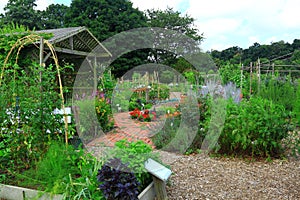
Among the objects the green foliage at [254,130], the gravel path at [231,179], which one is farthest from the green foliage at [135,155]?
the green foliage at [254,130]

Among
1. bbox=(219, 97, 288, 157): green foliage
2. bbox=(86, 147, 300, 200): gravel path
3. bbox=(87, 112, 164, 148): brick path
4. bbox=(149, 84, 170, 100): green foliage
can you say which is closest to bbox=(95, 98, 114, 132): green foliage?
bbox=(87, 112, 164, 148): brick path

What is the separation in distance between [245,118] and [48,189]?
265 centimetres

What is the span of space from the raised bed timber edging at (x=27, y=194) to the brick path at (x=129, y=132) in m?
1.96

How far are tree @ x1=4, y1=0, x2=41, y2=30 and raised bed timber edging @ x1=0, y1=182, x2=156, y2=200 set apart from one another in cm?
2281

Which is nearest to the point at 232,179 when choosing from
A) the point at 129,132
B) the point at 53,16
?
the point at 129,132

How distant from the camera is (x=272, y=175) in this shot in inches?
125

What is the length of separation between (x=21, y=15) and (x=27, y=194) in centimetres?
2440

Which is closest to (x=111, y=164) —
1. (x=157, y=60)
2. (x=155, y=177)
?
(x=155, y=177)

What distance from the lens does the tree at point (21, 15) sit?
74.6 feet

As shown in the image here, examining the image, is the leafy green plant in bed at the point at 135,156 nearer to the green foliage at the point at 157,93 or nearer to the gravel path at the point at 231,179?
the gravel path at the point at 231,179

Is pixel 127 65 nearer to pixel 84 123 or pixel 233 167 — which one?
pixel 84 123

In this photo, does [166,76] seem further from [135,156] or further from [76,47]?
[135,156]

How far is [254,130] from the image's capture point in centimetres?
361

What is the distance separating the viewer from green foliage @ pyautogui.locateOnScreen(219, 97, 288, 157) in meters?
3.55
